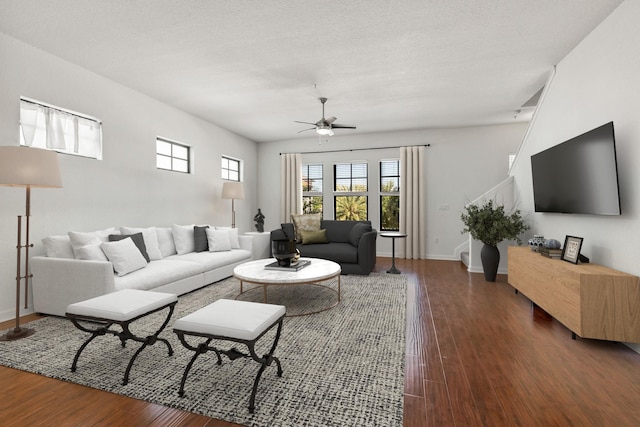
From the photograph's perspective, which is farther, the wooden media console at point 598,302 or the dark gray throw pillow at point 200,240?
the dark gray throw pillow at point 200,240

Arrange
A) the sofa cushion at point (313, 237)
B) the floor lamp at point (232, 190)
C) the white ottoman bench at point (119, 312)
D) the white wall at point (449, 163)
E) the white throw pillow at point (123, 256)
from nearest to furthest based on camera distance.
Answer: the white ottoman bench at point (119, 312) → the white throw pillow at point (123, 256) → the sofa cushion at point (313, 237) → the floor lamp at point (232, 190) → the white wall at point (449, 163)

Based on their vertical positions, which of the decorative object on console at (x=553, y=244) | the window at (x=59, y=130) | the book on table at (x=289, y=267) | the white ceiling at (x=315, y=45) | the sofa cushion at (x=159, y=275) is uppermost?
the white ceiling at (x=315, y=45)

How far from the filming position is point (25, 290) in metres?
3.04

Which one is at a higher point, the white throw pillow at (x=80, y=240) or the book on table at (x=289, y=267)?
the white throw pillow at (x=80, y=240)

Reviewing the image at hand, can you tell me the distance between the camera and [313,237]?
541 cm

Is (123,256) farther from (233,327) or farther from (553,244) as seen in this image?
(553,244)

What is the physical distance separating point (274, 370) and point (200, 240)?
125 inches

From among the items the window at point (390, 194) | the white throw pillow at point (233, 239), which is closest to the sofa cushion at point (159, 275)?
the white throw pillow at point (233, 239)

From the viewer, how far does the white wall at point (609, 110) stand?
239 centimetres

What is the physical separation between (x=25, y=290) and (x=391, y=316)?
3714mm

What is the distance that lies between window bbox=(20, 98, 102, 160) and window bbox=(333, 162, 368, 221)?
189 inches

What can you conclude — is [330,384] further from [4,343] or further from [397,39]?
[397,39]

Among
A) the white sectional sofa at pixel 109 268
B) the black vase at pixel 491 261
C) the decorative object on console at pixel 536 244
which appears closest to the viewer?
the white sectional sofa at pixel 109 268

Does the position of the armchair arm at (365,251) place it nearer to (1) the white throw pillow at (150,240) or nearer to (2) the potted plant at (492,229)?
(2) the potted plant at (492,229)
